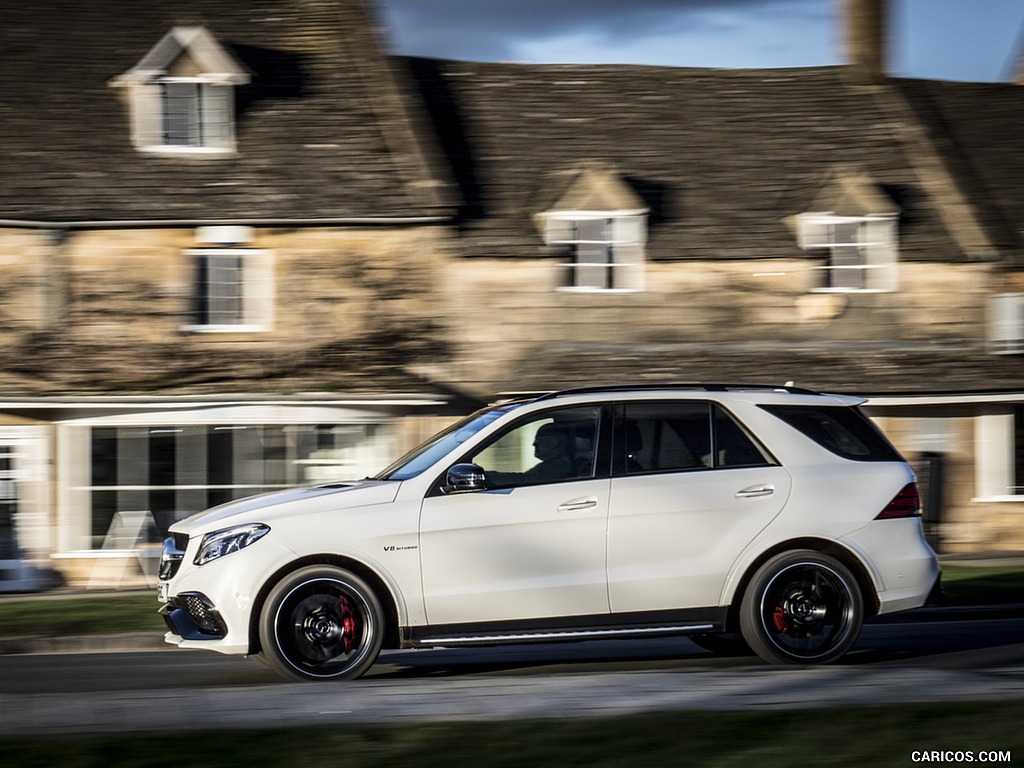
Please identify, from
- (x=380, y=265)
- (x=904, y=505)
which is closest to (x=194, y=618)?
(x=904, y=505)

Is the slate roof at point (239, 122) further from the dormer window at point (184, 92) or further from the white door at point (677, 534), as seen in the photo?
the white door at point (677, 534)

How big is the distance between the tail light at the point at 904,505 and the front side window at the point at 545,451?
1.98m

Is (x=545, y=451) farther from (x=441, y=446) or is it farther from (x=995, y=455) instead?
(x=995, y=455)

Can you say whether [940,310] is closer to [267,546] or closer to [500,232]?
[500,232]

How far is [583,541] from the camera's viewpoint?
29.6 ft

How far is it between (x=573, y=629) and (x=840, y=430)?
90.3 inches

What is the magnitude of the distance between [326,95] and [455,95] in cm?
260

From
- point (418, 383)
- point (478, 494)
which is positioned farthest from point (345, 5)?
point (478, 494)

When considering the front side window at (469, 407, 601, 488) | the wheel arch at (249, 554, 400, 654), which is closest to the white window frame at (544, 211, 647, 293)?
the front side window at (469, 407, 601, 488)

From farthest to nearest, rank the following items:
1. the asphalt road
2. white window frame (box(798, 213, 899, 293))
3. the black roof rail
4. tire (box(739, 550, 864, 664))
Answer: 1. white window frame (box(798, 213, 899, 293))
2. the black roof rail
3. tire (box(739, 550, 864, 664))
4. the asphalt road

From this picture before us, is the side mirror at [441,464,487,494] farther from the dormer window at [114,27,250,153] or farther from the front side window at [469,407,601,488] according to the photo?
the dormer window at [114,27,250,153]

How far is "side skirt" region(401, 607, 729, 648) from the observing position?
8961 millimetres

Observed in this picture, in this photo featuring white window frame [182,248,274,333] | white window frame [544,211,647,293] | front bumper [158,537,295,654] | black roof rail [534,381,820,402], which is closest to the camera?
front bumper [158,537,295,654]

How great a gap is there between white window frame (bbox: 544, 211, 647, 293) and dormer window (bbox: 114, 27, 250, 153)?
5.34m
